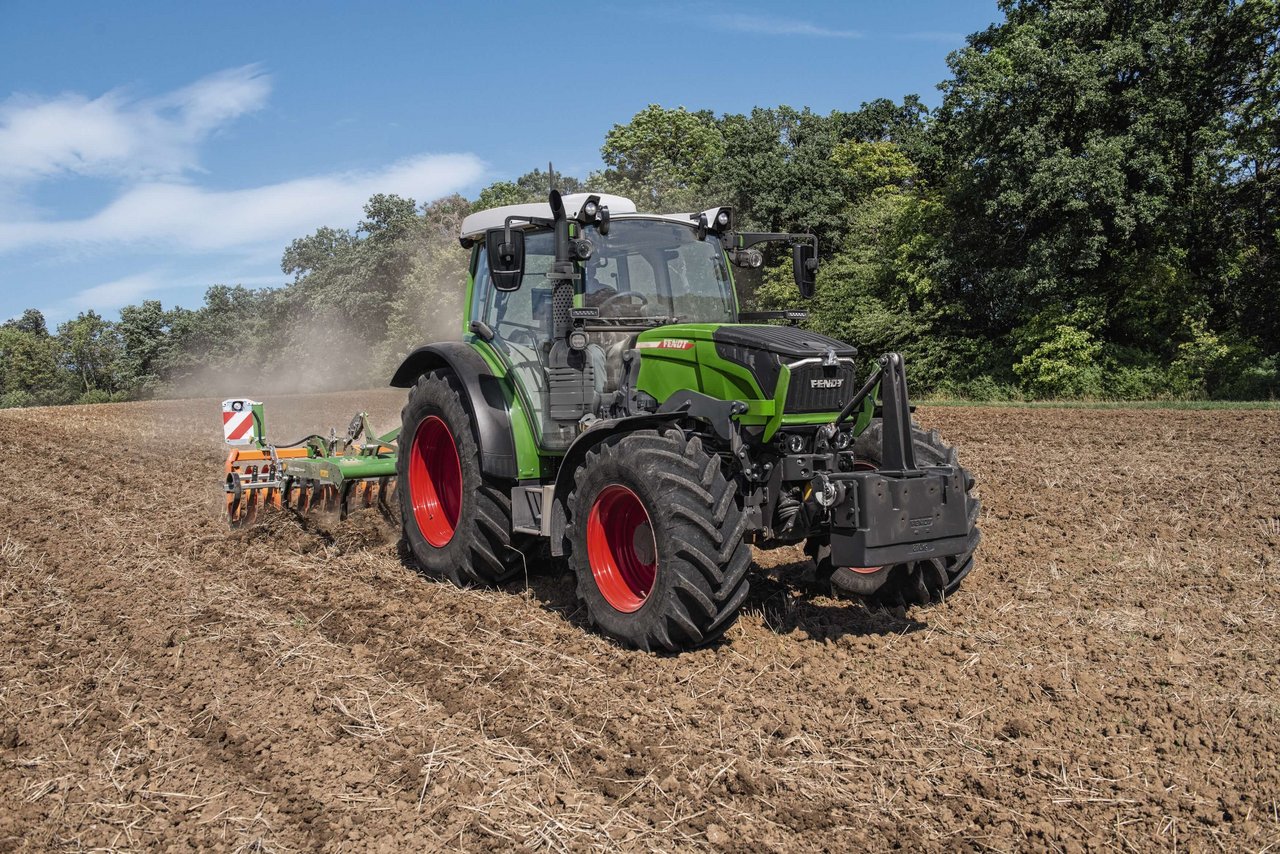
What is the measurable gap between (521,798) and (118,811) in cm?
148

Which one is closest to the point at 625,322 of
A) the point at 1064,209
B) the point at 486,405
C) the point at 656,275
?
the point at 656,275

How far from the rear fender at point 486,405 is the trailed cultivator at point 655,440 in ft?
0.04

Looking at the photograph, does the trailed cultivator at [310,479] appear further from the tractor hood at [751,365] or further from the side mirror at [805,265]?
the side mirror at [805,265]

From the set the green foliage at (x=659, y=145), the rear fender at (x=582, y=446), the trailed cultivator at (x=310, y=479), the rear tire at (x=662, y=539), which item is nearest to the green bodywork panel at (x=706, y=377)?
the rear fender at (x=582, y=446)

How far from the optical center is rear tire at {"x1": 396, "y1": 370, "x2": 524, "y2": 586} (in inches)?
255

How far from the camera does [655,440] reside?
5.09m

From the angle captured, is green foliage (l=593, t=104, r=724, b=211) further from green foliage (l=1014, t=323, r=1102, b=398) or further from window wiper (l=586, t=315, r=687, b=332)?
window wiper (l=586, t=315, r=687, b=332)

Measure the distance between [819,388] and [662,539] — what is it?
1.26 meters

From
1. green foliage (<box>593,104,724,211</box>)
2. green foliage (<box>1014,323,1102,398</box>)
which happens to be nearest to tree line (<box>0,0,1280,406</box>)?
green foliage (<box>1014,323,1102,398</box>)

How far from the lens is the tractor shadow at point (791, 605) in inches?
221

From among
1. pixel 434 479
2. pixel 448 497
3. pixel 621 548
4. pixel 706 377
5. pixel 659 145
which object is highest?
pixel 659 145

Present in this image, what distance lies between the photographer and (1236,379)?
2172cm

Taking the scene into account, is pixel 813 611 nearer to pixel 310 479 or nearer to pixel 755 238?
pixel 755 238

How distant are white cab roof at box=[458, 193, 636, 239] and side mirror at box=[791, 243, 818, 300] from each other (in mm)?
1093
